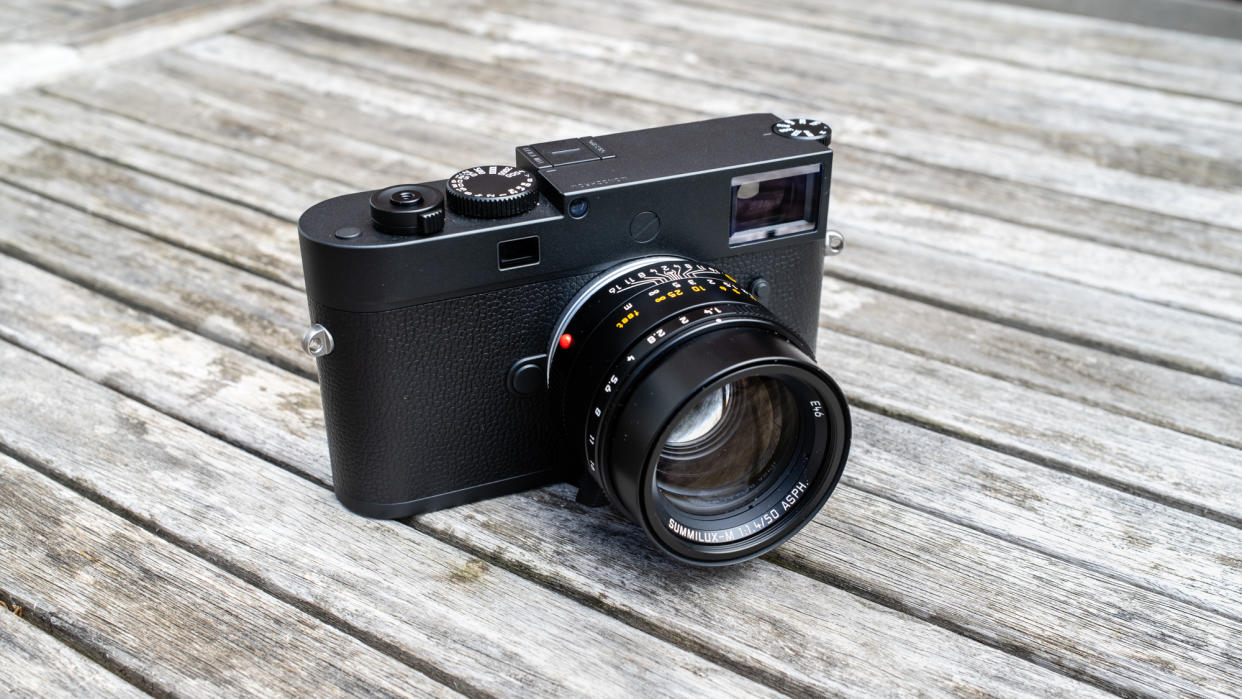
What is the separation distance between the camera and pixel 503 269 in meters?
0.95

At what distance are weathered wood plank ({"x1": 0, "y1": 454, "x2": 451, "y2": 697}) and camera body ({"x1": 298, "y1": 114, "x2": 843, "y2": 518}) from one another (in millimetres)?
147

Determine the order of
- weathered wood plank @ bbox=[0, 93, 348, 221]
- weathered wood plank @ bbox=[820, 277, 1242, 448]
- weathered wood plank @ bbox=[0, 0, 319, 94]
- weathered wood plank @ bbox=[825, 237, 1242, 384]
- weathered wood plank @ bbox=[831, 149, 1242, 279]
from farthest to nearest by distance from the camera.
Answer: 1. weathered wood plank @ bbox=[0, 0, 319, 94]
2. weathered wood plank @ bbox=[0, 93, 348, 221]
3. weathered wood plank @ bbox=[831, 149, 1242, 279]
4. weathered wood plank @ bbox=[825, 237, 1242, 384]
5. weathered wood plank @ bbox=[820, 277, 1242, 448]

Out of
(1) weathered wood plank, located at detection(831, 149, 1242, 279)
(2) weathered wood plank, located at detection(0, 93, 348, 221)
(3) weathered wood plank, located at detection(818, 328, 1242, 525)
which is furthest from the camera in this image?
(2) weathered wood plank, located at detection(0, 93, 348, 221)

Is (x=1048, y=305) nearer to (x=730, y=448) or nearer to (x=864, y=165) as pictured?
(x=864, y=165)

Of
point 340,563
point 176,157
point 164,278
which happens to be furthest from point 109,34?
point 340,563

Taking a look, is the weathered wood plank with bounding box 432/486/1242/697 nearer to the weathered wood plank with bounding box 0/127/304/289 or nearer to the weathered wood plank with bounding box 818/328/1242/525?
the weathered wood plank with bounding box 818/328/1242/525

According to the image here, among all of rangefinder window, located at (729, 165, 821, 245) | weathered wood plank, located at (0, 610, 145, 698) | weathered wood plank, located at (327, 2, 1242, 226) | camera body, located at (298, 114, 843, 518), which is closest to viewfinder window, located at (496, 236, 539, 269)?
camera body, located at (298, 114, 843, 518)

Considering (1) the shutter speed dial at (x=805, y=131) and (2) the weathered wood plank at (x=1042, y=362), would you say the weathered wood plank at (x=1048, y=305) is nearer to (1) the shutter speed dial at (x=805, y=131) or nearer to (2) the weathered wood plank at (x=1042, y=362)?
(2) the weathered wood plank at (x=1042, y=362)

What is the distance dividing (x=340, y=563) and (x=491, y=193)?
35 centimetres

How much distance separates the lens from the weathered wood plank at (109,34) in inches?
83.9

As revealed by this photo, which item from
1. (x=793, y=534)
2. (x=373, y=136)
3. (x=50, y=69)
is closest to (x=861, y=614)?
(x=793, y=534)

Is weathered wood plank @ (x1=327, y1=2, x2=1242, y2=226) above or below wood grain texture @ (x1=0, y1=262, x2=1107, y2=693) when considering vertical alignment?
above

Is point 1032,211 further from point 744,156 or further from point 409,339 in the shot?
point 409,339

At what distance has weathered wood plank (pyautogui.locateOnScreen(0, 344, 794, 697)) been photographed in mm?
933
